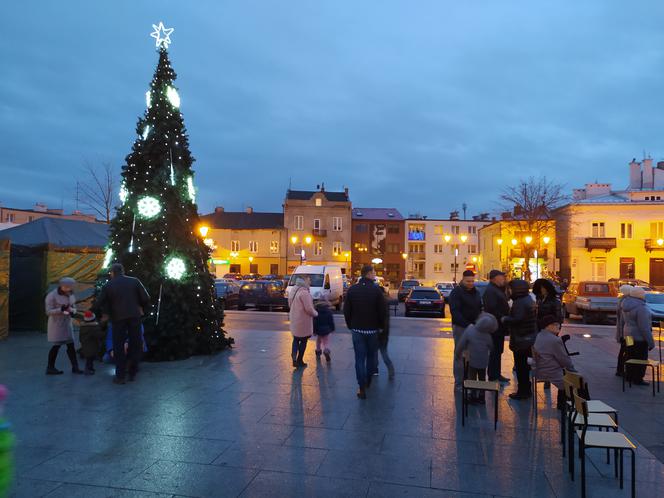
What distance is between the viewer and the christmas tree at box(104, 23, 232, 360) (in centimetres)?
927

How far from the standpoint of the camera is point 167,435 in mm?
5391

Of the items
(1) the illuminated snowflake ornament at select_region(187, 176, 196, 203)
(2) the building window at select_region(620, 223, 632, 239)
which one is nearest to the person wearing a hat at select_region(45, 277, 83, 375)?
(1) the illuminated snowflake ornament at select_region(187, 176, 196, 203)

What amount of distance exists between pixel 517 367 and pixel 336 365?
3424mm

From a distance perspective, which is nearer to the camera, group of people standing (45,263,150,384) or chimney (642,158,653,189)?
group of people standing (45,263,150,384)

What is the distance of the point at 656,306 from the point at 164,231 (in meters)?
16.2

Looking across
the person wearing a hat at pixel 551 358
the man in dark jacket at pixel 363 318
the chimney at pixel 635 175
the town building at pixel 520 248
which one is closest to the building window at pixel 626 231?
the town building at pixel 520 248

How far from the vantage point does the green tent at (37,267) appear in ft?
43.2

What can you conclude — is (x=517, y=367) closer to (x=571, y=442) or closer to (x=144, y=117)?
(x=571, y=442)

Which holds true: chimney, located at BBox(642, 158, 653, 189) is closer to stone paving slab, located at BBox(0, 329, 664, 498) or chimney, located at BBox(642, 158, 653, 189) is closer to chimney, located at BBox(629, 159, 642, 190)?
chimney, located at BBox(629, 159, 642, 190)

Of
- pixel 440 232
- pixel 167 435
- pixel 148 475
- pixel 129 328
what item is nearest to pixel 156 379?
pixel 129 328

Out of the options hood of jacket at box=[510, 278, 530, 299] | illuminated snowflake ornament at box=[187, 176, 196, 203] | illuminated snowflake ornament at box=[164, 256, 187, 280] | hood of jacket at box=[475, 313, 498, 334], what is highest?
illuminated snowflake ornament at box=[187, 176, 196, 203]

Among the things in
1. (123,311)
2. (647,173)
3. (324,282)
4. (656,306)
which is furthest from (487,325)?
(647,173)

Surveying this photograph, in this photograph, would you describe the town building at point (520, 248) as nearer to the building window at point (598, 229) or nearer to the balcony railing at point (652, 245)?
the building window at point (598, 229)

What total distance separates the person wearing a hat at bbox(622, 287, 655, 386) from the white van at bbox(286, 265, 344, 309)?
610 inches
